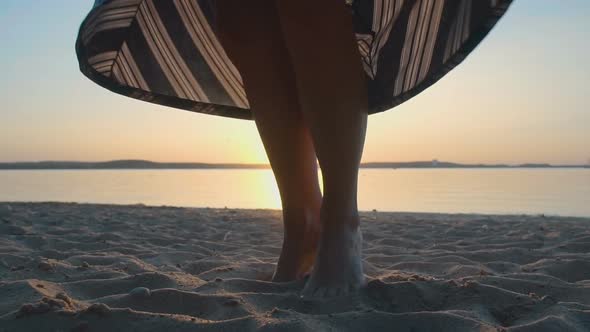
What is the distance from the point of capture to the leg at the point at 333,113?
1.26 metres

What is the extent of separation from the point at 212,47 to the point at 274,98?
Result: 72 centimetres

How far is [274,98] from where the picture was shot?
1.48 m

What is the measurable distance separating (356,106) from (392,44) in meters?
0.45

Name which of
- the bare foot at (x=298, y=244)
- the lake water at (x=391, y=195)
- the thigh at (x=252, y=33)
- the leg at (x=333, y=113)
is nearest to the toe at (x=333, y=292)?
the leg at (x=333, y=113)

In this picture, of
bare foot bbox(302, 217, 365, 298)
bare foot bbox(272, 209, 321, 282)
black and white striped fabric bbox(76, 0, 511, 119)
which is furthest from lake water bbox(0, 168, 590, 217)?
bare foot bbox(302, 217, 365, 298)

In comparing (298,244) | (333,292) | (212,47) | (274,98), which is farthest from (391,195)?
(333,292)

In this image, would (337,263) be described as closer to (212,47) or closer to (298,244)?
(298,244)

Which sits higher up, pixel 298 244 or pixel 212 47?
pixel 212 47

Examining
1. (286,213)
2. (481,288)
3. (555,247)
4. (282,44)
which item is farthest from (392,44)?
(555,247)

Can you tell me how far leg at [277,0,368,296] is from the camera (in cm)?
126

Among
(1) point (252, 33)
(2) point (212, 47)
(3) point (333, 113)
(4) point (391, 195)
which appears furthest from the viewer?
(4) point (391, 195)

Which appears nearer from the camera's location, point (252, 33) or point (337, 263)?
point (337, 263)

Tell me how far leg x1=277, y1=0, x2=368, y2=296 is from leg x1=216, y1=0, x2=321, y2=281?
17 centimetres

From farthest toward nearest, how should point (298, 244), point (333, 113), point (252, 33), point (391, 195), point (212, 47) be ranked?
point (391, 195) < point (212, 47) < point (298, 244) < point (252, 33) < point (333, 113)
